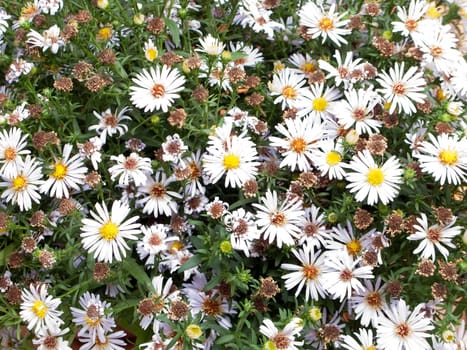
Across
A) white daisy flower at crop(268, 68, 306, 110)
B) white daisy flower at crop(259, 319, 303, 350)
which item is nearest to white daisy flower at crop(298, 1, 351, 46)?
white daisy flower at crop(268, 68, 306, 110)

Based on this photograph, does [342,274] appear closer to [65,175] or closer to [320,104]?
[320,104]

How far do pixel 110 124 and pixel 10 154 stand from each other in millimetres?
238

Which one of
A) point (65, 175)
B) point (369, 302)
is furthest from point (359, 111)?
point (65, 175)

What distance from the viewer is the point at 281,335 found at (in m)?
1.37

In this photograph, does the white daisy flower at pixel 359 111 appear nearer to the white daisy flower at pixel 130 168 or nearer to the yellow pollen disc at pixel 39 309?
the white daisy flower at pixel 130 168

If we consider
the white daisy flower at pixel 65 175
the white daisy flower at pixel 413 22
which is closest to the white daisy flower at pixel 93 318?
the white daisy flower at pixel 65 175

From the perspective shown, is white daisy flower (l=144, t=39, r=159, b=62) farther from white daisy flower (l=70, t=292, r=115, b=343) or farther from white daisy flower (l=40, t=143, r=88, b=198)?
white daisy flower (l=70, t=292, r=115, b=343)

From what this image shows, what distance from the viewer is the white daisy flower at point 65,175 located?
4.91 feet

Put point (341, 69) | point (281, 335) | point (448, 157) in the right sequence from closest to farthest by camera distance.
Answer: point (281, 335) → point (448, 157) → point (341, 69)

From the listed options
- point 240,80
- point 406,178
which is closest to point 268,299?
point 406,178

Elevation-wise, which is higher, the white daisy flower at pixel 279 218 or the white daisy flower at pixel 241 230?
the white daisy flower at pixel 279 218

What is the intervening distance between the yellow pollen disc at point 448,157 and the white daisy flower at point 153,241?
2.06 feet

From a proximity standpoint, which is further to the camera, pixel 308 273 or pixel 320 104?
pixel 320 104

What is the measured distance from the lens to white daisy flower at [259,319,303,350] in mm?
1350
